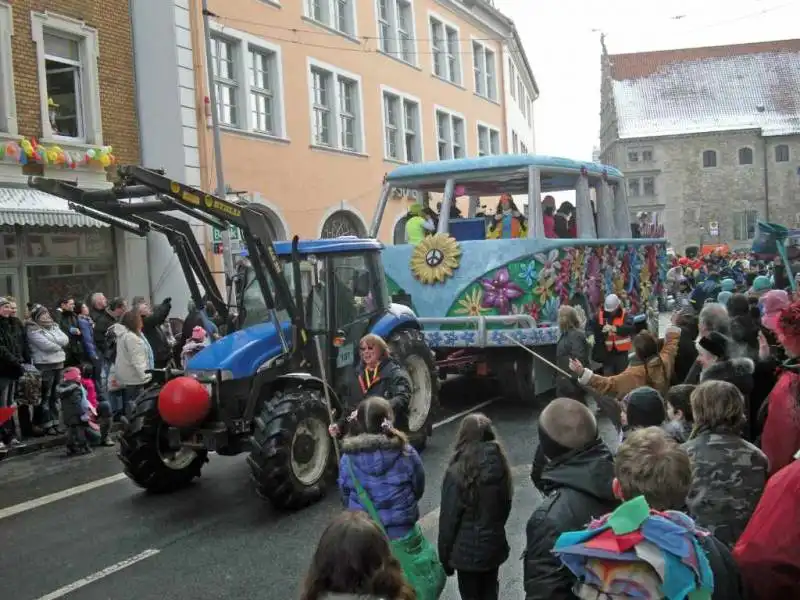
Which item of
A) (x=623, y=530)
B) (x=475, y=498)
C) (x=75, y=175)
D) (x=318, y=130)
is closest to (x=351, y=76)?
(x=318, y=130)

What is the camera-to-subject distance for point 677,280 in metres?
25.4

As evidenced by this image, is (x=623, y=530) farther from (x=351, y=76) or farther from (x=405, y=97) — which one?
(x=405, y=97)

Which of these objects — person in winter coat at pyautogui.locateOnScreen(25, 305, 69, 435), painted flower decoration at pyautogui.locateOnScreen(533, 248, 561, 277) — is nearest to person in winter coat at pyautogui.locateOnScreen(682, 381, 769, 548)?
painted flower decoration at pyautogui.locateOnScreen(533, 248, 561, 277)

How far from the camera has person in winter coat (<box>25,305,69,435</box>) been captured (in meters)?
10.3

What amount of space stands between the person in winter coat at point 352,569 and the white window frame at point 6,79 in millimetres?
12441

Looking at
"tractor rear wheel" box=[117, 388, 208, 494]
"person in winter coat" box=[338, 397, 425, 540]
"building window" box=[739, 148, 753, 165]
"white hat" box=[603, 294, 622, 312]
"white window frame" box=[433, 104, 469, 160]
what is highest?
"building window" box=[739, 148, 753, 165]

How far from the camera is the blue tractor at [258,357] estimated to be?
6594 millimetres

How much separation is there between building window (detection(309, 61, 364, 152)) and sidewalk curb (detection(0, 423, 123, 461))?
11529mm

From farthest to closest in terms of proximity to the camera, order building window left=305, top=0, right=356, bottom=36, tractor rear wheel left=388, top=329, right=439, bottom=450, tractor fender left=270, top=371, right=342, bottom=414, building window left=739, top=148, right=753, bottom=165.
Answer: building window left=739, top=148, right=753, bottom=165, building window left=305, top=0, right=356, bottom=36, tractor rear wheel left=388, top=329, right=439, bottom=450, tractor fender left=270, top=371, right=342, bottom=414

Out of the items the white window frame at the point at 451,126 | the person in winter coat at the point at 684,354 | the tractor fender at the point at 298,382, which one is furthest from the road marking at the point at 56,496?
the white window frame at the point at 451,126

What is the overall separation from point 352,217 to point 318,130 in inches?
101

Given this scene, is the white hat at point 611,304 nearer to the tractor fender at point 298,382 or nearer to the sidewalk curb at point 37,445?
the tractor fender at point 298,382

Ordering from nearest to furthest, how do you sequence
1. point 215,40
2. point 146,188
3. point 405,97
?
point 146,188
point 215,40
point 405,97

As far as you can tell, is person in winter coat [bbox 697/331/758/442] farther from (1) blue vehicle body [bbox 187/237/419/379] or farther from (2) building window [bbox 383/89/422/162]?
(2) building window [bbox 383/89/422/162]
